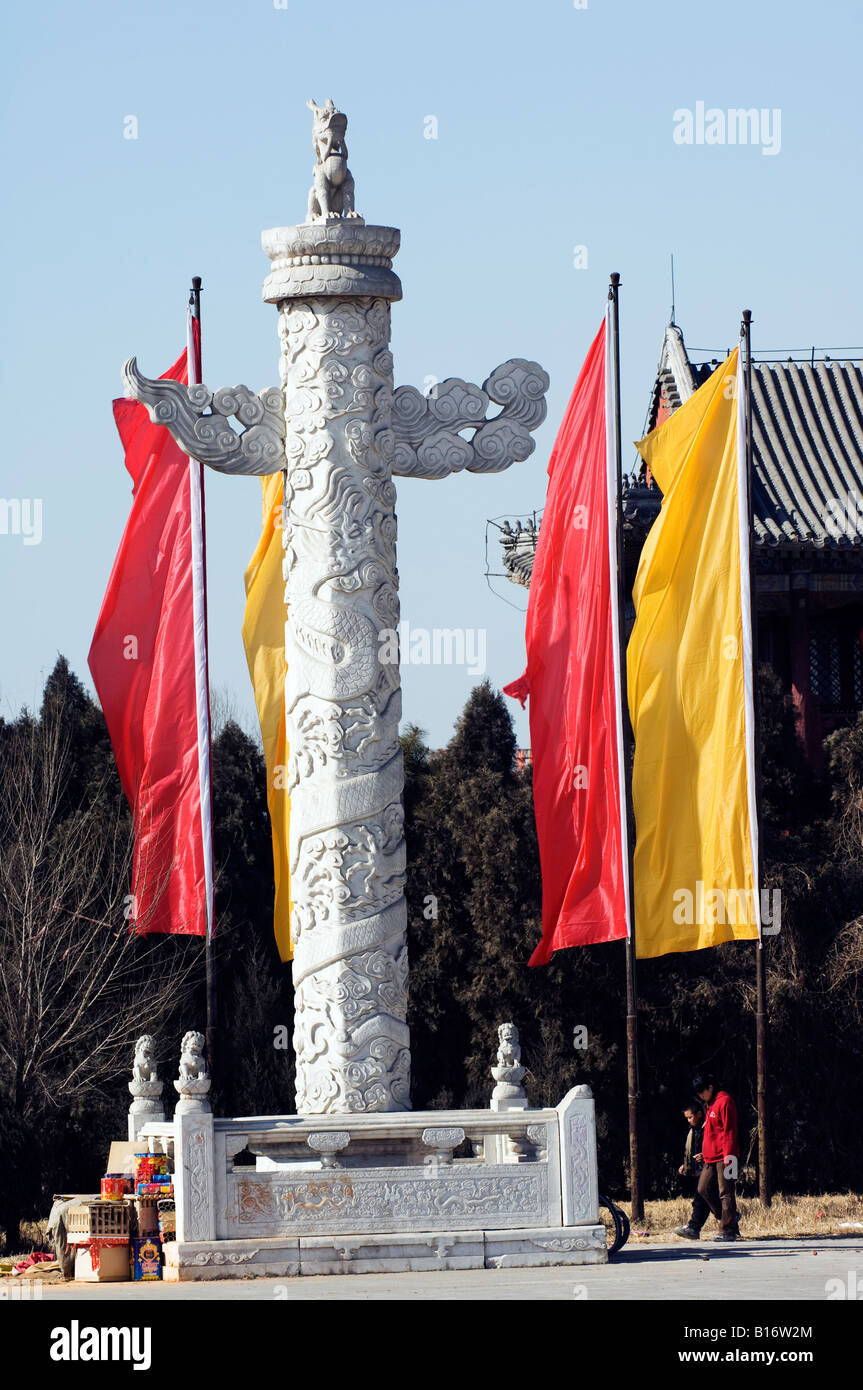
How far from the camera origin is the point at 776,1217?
17828mm

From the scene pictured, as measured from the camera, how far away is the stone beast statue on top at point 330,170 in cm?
1446

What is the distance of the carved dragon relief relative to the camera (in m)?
14.3

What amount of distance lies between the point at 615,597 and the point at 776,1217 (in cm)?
487

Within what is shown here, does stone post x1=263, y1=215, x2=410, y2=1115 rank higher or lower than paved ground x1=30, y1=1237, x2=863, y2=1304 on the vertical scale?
higher

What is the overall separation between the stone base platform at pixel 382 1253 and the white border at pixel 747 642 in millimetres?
3853

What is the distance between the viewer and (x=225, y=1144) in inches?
512

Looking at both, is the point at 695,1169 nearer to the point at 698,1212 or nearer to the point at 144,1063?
the point at 698,1212

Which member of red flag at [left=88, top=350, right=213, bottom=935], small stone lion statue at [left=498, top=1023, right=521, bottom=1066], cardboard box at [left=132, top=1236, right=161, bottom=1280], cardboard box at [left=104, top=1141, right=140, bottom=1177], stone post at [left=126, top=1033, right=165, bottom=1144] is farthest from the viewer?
red flag at [left=88, top=350, right=213, bottom=935]

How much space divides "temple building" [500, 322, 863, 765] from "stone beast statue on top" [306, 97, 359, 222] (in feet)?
35.1

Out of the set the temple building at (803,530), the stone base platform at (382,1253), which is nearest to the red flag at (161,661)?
the stone base platform at (382,1253)

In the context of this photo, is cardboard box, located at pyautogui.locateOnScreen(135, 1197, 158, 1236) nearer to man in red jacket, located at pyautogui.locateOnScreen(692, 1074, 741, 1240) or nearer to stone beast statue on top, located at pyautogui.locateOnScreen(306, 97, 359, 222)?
man in red jacket, located at pyautogui.locateOnScreen(692, 1074, 741, 1240)

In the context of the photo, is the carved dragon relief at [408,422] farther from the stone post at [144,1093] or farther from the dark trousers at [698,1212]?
the dark trousers at [698,1212]

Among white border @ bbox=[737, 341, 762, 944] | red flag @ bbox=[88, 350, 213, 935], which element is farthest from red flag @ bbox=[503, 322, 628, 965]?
red flag @ bbox=[88, 350, 213, 935]
